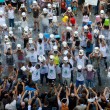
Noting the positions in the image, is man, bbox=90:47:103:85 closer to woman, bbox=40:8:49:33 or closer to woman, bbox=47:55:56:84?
woman, bbox=47:55:56:84

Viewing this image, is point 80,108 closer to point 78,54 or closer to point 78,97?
point 78,97

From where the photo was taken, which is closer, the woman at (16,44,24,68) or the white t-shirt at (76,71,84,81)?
the white t-shirt at (76,71,84,81)

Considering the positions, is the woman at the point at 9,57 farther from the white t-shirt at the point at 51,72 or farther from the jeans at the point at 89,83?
the jeans at the point at 89,83

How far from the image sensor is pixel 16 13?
28.4 metres

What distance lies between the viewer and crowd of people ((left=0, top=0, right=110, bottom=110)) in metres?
18.3

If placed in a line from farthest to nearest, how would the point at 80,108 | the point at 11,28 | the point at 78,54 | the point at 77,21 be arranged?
the point at 77,21, the point at 11,28, the point at 78,54, the point at 80,108

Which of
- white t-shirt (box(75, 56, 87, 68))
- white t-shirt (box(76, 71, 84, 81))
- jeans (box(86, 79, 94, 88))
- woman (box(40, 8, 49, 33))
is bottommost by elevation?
jeans (box(86, 79, 94, 88))

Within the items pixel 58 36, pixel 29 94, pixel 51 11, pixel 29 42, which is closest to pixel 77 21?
pixel 51 11

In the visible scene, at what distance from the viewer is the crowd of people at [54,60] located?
18344mm

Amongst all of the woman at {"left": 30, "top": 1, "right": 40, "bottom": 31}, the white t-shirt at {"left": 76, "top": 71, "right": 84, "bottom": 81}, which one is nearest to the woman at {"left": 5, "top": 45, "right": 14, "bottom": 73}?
the white t-shirt at {"left": 76, "top": 71, "right": 84, "bottom": 81}

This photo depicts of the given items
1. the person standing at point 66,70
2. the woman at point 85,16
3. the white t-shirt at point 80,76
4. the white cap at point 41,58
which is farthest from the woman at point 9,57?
the woman at point 85,16

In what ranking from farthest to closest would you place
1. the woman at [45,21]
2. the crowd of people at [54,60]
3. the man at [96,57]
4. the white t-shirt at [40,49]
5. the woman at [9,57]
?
the woman at [45,21], the white t-shirt at [40,49], the woman at [9,57], the man at [96,57], the crowd of people at [54,60]

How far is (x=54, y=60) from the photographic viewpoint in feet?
70.0

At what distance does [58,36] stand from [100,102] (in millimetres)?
6665
